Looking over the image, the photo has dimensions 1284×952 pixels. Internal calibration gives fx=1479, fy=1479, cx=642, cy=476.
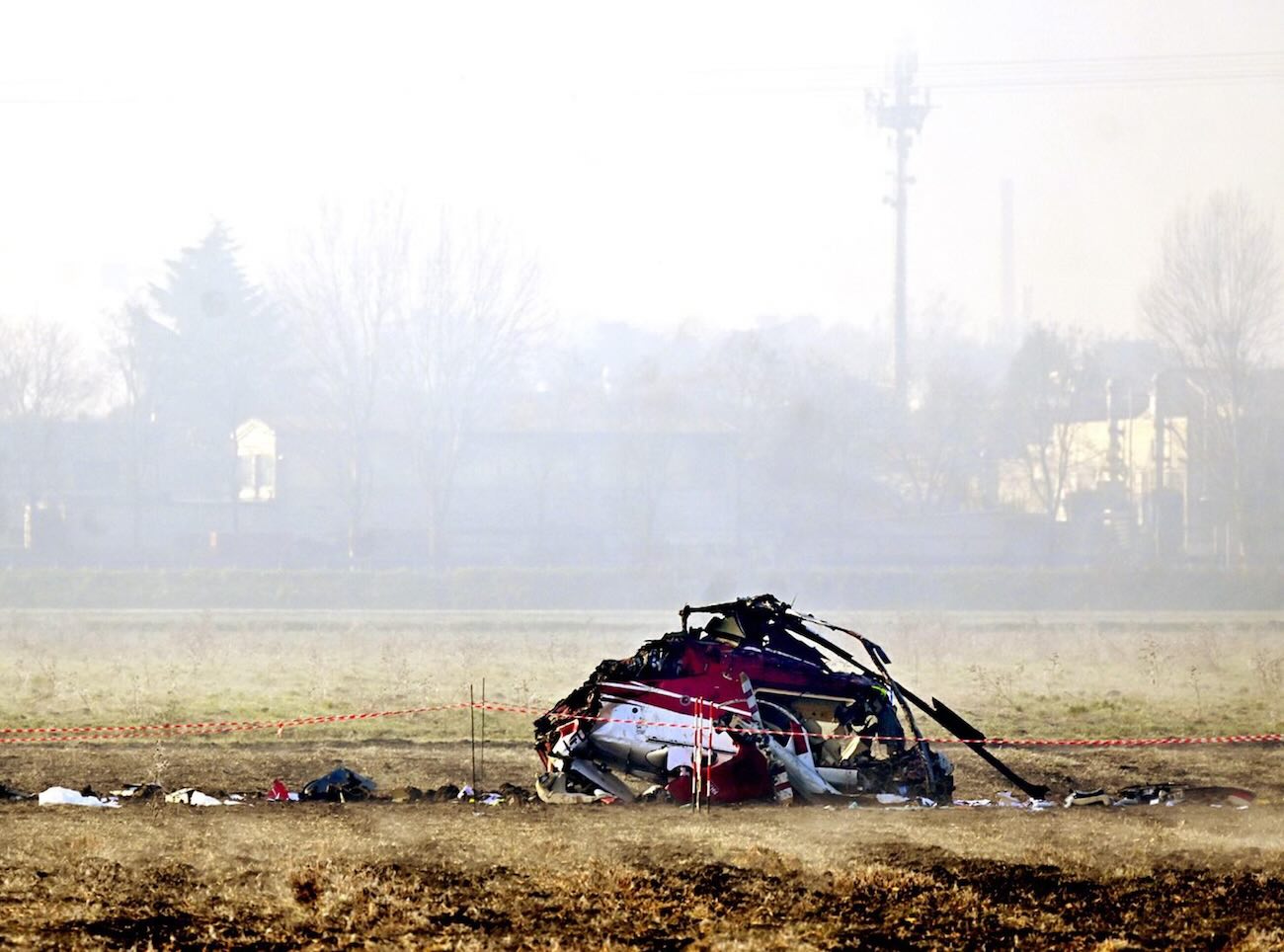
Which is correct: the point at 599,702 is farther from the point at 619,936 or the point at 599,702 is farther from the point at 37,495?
the point at 37,495

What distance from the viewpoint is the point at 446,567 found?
61.3 m

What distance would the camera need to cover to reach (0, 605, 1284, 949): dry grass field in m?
9.56

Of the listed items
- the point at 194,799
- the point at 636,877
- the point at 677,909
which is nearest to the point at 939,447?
the point at 194,799

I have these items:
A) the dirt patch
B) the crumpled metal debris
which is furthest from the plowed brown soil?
the crumpled metal debris

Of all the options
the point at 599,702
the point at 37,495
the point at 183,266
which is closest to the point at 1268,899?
the point at 599,702

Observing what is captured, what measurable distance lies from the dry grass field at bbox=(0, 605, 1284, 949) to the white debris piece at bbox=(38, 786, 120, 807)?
1.77ft

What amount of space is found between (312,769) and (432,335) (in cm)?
5565

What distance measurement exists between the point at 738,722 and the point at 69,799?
6821mm

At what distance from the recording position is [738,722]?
14.0m

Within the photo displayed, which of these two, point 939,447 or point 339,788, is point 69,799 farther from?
point 939,447

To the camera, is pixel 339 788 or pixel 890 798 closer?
pixel 890 798

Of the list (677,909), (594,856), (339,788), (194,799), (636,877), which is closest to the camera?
(677,909)

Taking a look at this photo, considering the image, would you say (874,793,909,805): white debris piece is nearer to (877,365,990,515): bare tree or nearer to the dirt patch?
the dirt patch

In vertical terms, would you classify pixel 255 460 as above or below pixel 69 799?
above
